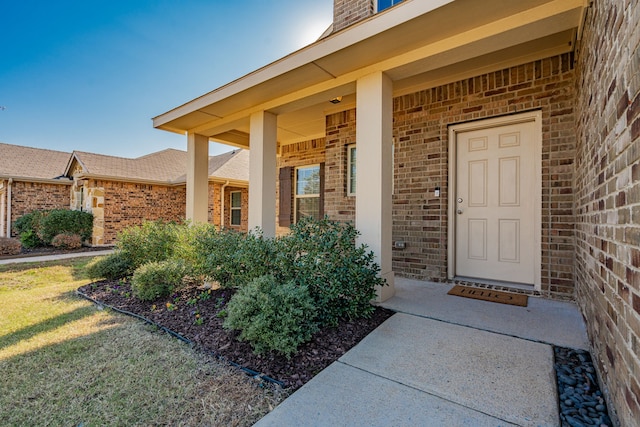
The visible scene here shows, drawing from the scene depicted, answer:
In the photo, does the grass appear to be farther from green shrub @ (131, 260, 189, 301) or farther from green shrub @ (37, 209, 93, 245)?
green shrub @ (37, 209, 93, 245)

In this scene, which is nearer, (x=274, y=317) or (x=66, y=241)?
(x=274, y=317)

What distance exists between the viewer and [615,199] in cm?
148

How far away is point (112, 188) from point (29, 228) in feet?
9.66

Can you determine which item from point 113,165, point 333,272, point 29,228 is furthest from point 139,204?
point 333,272

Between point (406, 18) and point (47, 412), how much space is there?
3913 millimetres

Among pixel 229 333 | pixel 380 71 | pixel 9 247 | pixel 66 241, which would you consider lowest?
pixel 229 333

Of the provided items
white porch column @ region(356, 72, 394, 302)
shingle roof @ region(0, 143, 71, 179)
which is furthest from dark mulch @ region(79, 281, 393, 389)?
shingle roof @ region(0, 143, 71, 179)

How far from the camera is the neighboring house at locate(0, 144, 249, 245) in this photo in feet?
33.4

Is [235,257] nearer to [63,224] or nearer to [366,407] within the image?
[366,407]

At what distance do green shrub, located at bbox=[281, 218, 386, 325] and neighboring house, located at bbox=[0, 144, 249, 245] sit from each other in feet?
25.9

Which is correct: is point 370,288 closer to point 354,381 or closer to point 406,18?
point 354,381

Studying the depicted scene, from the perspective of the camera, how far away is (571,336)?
8.00 feet

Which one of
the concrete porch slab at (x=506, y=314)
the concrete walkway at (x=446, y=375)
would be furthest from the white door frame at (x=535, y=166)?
the concrete walkway at (x=446, y=375)

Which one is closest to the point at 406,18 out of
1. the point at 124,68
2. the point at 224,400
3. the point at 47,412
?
the point at 224,400
